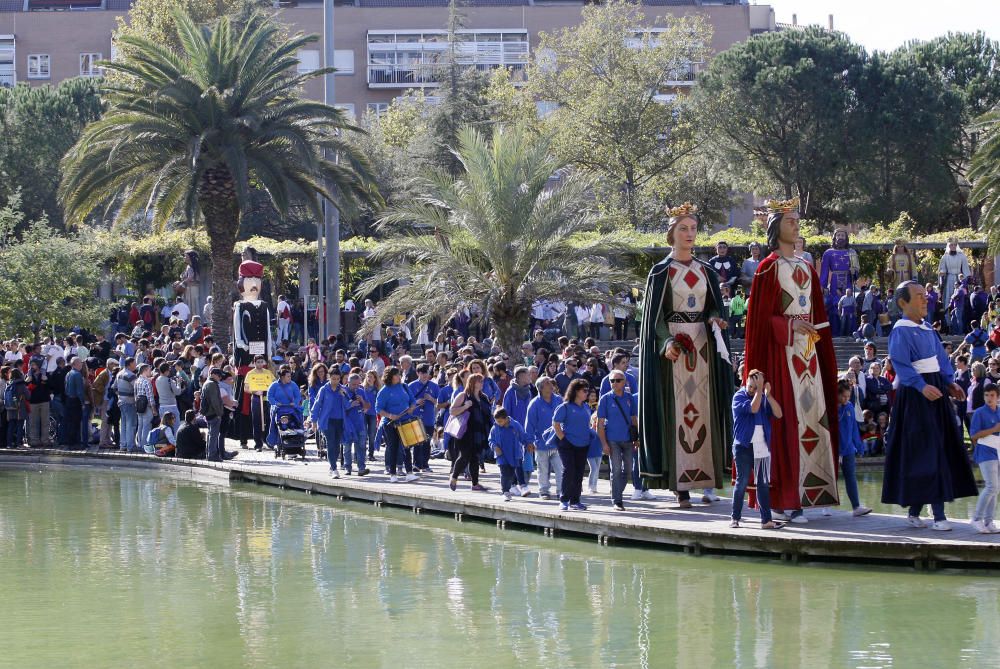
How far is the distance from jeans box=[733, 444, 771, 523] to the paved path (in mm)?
212

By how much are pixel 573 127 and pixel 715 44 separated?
22.9 meters

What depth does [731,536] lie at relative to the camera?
13594 mm

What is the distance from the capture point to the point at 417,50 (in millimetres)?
72688

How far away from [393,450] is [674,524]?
18.8 feet

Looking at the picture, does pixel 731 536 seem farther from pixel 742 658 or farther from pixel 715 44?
pixel 715 44

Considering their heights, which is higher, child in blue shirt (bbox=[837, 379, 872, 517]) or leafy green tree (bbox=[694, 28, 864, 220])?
leafy green tree (bbox=[694, 28, 864, 220])

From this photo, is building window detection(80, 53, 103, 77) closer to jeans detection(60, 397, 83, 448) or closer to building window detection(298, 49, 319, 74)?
building window detection(298, 49, 319, 74)

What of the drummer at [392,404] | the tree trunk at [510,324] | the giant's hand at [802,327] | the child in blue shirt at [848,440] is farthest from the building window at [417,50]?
the giant's hand at [802,327]

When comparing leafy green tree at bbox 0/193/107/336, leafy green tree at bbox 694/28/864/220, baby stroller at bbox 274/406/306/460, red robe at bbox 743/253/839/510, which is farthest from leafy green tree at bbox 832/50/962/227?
red robe at bbox 743/253/839/510

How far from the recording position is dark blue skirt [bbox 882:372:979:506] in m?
13.2

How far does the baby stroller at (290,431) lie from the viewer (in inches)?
869

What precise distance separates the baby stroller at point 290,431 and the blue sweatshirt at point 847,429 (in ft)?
30.8

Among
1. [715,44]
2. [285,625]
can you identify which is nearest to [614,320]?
[285,625]

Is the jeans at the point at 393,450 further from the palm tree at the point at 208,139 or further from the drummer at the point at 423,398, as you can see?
the palm tree at the point at 208,139
